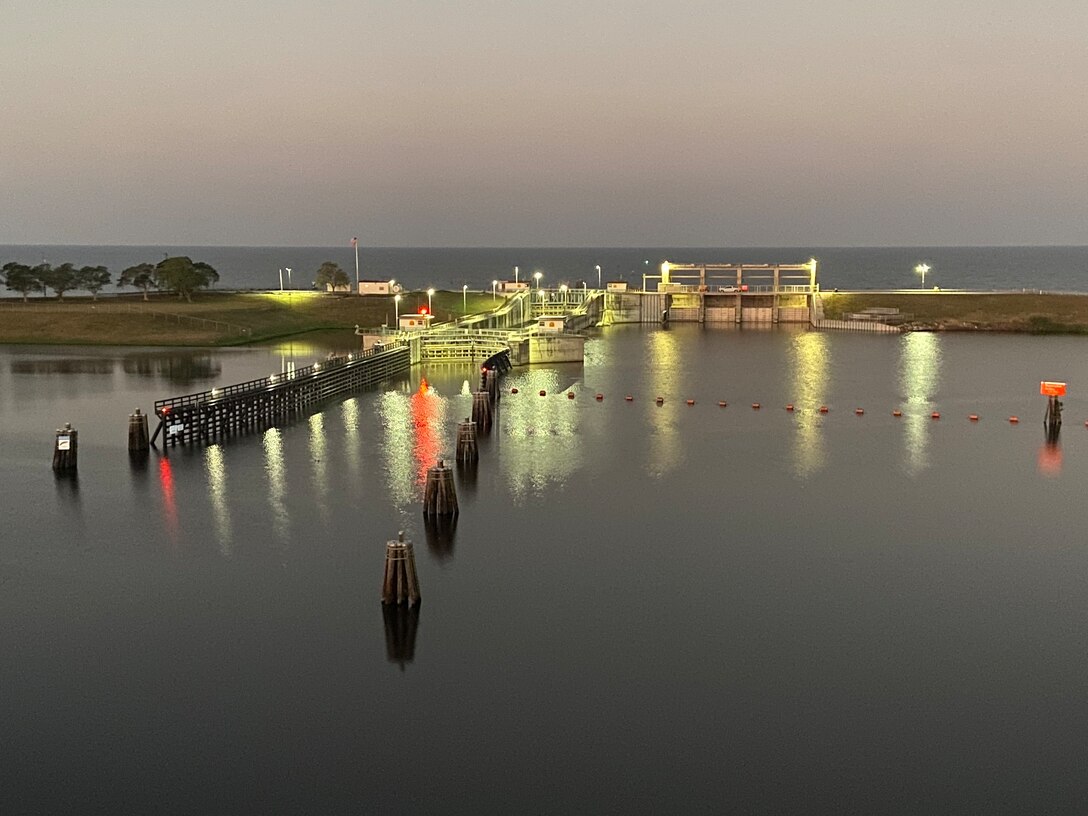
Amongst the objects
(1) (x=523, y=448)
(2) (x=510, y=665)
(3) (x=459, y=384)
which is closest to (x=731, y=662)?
(2) (x=510, y=665)

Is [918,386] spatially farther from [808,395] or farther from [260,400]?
[260,400]

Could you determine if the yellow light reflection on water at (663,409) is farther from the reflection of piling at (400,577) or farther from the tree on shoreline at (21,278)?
the tree on shoreline at (21,278)

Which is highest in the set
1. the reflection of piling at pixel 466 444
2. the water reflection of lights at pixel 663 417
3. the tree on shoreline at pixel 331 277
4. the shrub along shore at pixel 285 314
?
the tree on shoreline at pixel 331 277

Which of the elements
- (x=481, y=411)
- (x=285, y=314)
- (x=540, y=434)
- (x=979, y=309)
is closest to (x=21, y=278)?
(x=285, y=314)

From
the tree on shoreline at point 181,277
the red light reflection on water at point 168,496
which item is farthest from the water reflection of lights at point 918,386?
the tree on shoreline at point 181,277

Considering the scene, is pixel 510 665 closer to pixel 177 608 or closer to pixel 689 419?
pixel 177 608

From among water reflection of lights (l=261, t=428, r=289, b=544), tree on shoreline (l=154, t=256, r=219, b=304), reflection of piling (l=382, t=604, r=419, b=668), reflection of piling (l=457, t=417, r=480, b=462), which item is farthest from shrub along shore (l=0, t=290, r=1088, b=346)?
reflection of piling (l=382, t=604, r=419, b=668)
